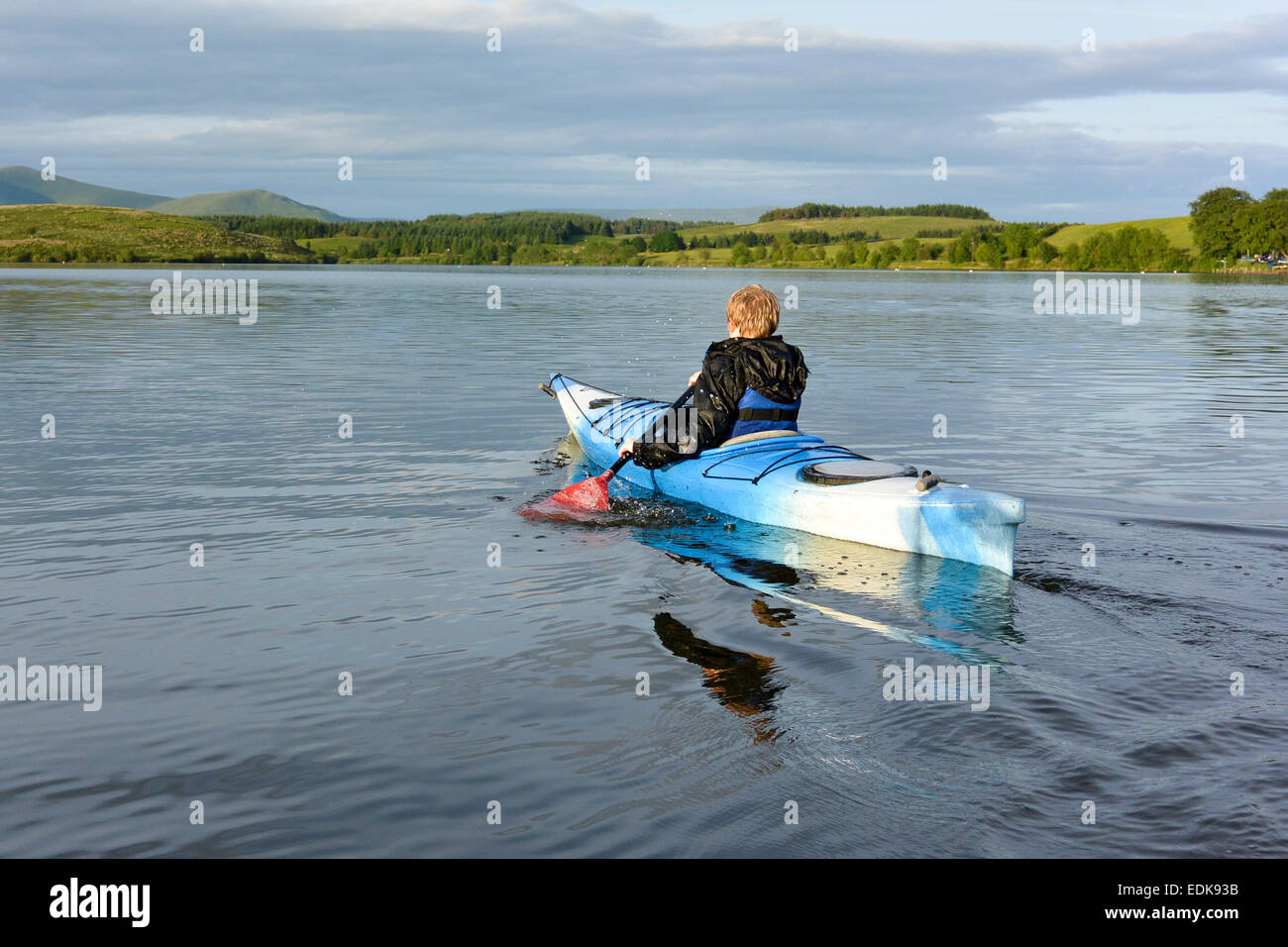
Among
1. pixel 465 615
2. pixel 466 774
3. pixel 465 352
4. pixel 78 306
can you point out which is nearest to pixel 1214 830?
pixel 466 774

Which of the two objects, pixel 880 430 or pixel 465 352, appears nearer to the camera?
pixel 880 430

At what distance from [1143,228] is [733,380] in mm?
184548

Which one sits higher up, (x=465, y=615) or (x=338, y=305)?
(x=338, y=305)

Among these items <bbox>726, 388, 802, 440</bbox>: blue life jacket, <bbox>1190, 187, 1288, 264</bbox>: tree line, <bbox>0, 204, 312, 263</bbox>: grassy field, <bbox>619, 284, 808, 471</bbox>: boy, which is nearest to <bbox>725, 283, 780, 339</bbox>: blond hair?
<bbox>619, 284, 808, 471</bbox>: boy

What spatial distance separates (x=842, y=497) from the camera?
9930mm

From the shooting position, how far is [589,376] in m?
24.0

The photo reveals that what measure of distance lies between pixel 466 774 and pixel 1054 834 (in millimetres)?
2793

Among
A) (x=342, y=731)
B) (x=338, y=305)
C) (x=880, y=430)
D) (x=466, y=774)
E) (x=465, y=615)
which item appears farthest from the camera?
(x=338, y=305)

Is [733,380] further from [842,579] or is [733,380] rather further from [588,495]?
[842,579]

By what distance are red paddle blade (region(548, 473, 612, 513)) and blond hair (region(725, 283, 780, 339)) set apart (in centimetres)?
233

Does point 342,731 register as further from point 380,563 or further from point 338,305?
point 338,305

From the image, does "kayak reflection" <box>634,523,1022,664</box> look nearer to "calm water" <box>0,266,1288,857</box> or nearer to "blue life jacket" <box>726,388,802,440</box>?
"calm water" <box>0,266,1288,857</box>

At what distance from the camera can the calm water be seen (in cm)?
488

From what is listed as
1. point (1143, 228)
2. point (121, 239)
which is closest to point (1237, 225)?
point (1143, 228)
